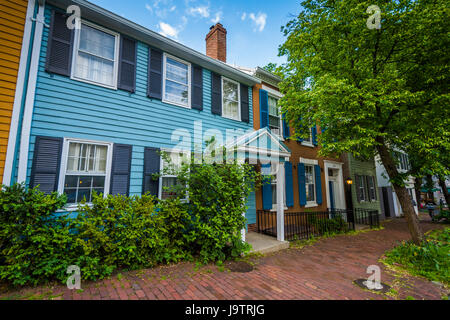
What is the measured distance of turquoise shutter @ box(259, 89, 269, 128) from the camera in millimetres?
8695

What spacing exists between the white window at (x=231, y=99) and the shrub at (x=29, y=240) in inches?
240

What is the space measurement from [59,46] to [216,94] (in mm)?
4633

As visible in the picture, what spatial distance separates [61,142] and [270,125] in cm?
765

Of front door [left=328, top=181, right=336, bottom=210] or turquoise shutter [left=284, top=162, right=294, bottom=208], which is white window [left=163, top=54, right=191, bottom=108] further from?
front door [left=328, top=181, right=336, bottom=210]

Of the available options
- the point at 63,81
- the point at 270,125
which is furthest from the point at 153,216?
the point at 270,125

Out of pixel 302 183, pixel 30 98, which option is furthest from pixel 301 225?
pixel 30 98

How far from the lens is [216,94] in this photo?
24.4ft

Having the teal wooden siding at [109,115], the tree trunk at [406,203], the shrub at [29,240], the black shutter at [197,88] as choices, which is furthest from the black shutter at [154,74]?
the tree trunk at [406,203]

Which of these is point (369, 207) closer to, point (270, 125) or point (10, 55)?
point (270, 125)

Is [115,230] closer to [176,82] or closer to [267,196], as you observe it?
[176,82]

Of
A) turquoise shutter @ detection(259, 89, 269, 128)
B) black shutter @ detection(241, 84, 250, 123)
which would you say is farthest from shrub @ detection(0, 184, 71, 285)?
turquoise shutter @ detection(259, 89, 269, 128)

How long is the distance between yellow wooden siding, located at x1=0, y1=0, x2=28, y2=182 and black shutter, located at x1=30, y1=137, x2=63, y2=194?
1.58 feet

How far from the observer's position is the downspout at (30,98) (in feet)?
13.3

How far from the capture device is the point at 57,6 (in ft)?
15.6
